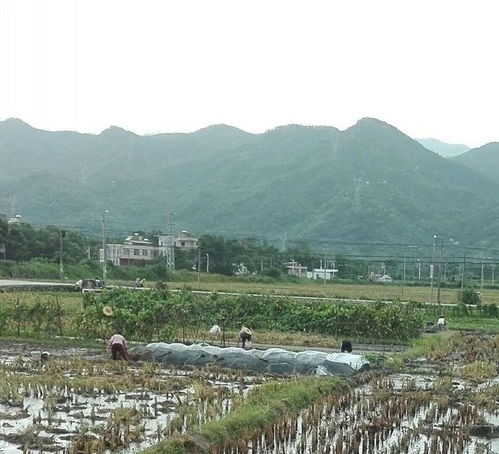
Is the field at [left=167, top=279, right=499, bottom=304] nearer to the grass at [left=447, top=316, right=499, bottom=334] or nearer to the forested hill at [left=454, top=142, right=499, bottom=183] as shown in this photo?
the grass at [left=447, top=316, right=499, bottom=334]

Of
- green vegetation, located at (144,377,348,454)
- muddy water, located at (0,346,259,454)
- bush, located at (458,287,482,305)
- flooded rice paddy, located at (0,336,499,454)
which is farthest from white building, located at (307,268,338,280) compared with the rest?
green vegetation, located at (144,377,348,454)

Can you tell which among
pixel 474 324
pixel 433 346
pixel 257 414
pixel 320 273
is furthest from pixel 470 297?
pixel 320 273

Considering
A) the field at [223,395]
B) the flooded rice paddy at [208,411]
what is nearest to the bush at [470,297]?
the field at [223,395]

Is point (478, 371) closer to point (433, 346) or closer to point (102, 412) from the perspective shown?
point (433, 346)

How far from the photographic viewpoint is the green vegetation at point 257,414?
328 inches

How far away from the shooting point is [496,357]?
19.1 metres

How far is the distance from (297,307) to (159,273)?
93.7 feet

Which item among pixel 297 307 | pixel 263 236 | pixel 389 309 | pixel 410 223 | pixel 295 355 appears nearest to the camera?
pixel 295 355

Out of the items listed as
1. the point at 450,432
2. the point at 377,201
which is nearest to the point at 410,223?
the point at 377,201

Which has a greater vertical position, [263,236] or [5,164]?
[5,164]

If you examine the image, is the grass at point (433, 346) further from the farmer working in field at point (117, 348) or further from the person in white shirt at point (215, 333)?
the farmer working in field at point (117, 348)

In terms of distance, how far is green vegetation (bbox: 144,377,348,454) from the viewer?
8.34 meters

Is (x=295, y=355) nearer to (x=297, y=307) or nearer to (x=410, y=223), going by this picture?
(x=297, y=307)

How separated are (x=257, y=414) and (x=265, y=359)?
18.7ft
